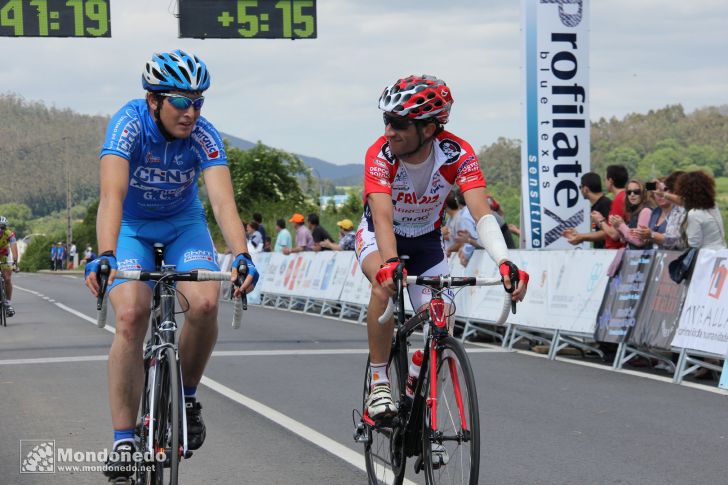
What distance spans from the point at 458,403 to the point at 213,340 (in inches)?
52.0

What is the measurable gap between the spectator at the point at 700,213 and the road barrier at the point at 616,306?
23 centimetres

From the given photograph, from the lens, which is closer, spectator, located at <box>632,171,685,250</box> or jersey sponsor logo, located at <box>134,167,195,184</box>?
jersey sponsor logo, located at <box>134,167,195,184</box>

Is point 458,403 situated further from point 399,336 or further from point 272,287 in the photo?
point 272,287

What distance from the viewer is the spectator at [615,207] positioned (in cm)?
1307

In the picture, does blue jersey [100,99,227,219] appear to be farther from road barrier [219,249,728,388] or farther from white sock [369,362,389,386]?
road barrier [219,249,728,388]

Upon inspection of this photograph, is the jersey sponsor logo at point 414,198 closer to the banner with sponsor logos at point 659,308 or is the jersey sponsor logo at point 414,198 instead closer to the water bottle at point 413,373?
the water bottle at point 413,373

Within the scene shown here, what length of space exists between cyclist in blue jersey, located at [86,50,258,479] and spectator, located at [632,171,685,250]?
22.6 ft

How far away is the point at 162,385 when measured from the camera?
5113mm

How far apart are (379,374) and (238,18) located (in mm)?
12959

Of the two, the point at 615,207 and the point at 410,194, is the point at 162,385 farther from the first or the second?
the point at 615,207

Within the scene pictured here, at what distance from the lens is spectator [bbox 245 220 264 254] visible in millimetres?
26359

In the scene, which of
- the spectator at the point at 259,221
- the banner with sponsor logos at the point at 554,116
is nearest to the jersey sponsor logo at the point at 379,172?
the banner with sponsor logos at the point at 554,116

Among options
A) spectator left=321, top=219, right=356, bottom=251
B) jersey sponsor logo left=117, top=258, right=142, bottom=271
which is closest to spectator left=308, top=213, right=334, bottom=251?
spectator left=321, top=219, right=356, bottom=251

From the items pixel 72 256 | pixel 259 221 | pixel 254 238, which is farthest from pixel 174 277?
pixel 72 256
